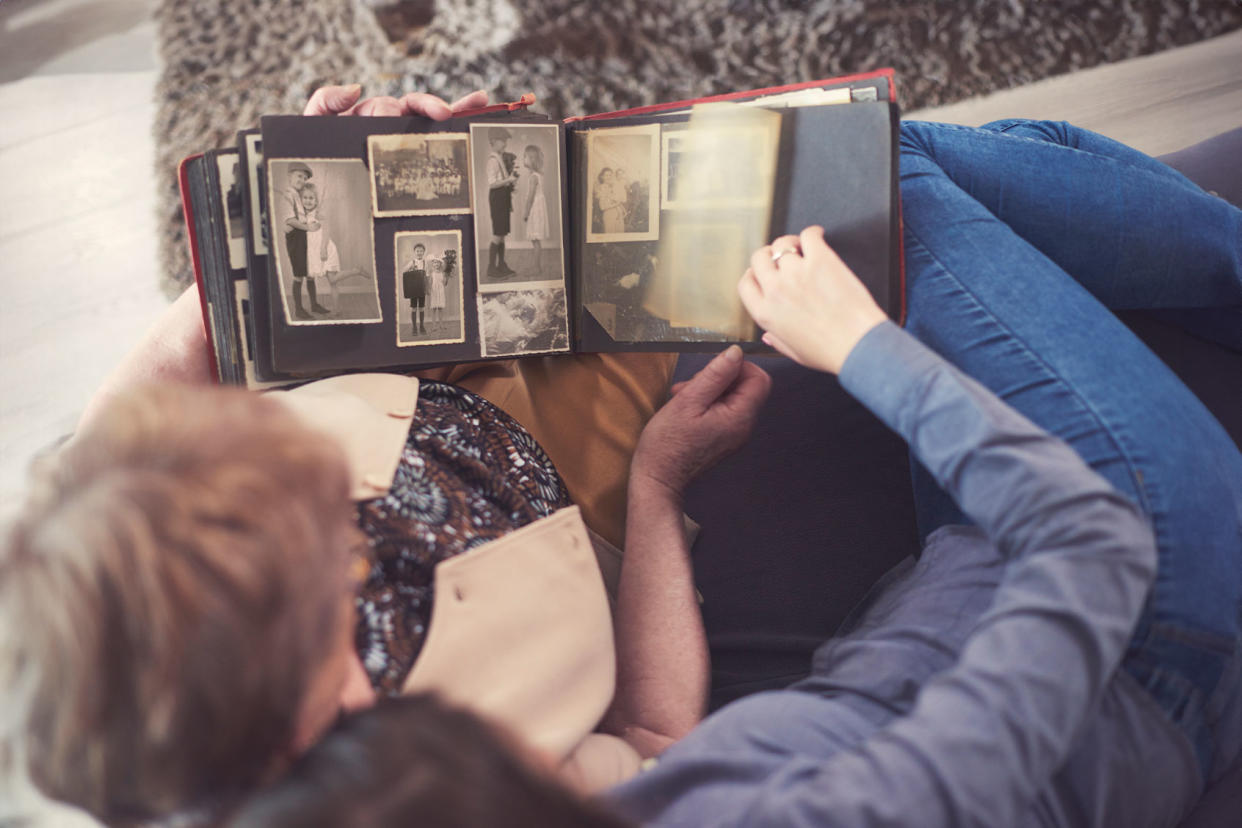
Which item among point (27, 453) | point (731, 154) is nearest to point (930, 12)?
point (731, 154)

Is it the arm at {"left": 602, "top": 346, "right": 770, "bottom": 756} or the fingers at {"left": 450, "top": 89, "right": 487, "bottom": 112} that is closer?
the arm at {"left": 602, "top": 346, "right": 770, "bottom": 756}

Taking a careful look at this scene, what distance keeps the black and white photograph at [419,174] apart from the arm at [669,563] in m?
0.31

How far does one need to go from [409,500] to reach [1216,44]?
1605 mm

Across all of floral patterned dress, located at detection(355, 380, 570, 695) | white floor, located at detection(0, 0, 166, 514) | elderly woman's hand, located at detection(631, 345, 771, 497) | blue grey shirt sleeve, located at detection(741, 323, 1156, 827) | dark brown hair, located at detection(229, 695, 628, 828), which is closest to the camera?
dark brown hair, located at detection(229, 695, 628, 828)

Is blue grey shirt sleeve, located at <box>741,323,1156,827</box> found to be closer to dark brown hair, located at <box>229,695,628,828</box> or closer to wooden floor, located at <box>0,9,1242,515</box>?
dark brown hair, located at <box>229,695,628,828</box>

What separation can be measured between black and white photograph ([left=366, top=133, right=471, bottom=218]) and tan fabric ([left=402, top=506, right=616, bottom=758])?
0.33m

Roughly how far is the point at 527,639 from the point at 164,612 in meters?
0.32

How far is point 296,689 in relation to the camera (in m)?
0.42

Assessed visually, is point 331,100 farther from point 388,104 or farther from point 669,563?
point 669,563

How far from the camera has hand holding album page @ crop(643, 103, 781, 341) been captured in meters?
0.74

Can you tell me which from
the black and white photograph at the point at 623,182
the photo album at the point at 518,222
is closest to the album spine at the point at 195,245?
the photo album at the point at 518,222

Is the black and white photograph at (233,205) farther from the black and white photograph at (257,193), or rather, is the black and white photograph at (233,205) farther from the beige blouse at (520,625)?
the beige blouse at (520,625)

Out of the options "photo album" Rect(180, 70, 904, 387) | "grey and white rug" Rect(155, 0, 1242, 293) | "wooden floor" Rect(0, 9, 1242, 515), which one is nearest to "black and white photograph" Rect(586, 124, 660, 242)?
"photo album" Rect(180, 70, 904, 387)

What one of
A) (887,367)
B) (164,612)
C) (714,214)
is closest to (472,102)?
(714,214)
